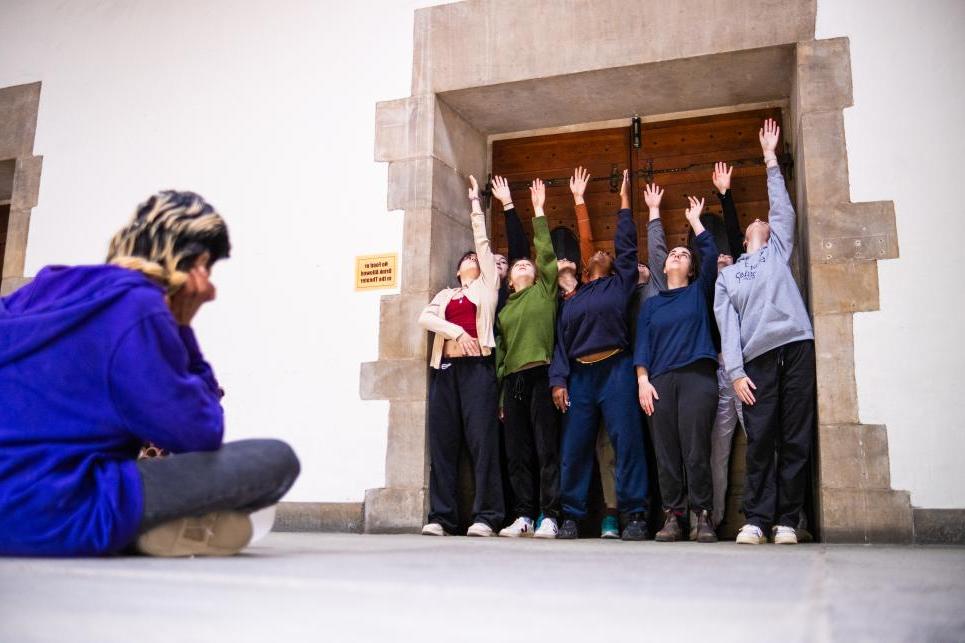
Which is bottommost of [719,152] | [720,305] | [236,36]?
[720,305]

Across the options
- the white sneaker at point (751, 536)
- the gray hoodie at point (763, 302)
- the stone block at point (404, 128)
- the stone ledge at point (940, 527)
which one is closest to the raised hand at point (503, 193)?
the stone block at point (404, 128)

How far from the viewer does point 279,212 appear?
5805 mm

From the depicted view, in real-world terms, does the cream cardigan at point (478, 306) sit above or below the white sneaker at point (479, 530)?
above

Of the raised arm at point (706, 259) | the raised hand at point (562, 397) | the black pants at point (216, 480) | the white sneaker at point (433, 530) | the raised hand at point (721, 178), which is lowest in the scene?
the white sneaker at point (433, 530)

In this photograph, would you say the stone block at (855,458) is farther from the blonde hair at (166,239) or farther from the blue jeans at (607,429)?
the blonde hair at (166,239)

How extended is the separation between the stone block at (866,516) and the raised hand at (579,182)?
2176 millimetres

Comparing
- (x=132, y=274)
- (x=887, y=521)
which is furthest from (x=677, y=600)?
(x=887, y=521)

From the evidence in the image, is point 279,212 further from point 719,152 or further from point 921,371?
point 921,371

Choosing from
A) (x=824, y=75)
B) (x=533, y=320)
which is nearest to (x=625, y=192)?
(x=533, y=320)

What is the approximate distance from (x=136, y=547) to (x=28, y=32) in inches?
230

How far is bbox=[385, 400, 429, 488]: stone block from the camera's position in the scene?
16.9ft

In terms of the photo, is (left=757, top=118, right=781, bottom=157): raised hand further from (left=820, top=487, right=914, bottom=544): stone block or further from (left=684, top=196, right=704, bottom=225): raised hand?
(left=820, top=487, right=914, bottom=544): stone block

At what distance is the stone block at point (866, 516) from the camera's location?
4.24 m

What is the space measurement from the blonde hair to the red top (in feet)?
9.11
